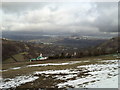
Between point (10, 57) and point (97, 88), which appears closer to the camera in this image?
point (97, 88)

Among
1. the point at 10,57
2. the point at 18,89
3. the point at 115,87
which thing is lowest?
the point at 10,57

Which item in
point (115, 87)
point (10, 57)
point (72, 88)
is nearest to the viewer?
point (115, 87)

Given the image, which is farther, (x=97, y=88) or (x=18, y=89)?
(x=18, y=89)

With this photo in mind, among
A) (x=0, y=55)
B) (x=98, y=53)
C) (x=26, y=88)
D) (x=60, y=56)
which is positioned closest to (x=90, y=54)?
(x=98, y=53)

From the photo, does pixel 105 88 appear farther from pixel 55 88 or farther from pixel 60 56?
pixel 60 56

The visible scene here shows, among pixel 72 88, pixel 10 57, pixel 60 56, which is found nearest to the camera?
pixel 72 88

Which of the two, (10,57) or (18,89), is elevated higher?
(18,89)

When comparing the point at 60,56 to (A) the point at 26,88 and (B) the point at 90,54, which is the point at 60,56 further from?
(A) the point at 26,88

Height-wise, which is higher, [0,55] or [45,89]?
[45,89]

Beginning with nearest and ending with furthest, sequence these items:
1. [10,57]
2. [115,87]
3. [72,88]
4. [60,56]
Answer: [115,87] → [72,88] → [60,56] → [10,57]
